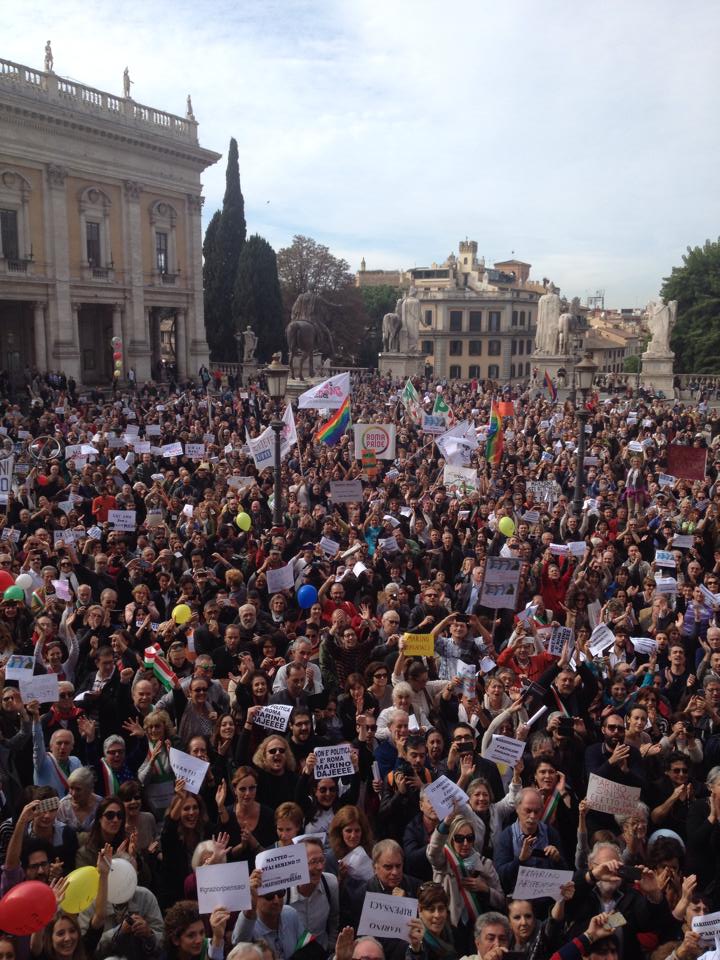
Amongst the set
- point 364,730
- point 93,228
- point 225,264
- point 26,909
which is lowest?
point 364,730

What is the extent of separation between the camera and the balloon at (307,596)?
9.45m

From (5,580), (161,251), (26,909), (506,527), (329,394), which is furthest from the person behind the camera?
(161,251)

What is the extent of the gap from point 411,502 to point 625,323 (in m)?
122

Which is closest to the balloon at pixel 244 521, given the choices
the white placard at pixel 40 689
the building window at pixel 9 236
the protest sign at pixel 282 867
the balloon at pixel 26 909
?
the white placard at pixel 40 689

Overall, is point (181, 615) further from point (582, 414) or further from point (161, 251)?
point (161, 251)

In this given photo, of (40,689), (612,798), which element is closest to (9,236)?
(40,689)

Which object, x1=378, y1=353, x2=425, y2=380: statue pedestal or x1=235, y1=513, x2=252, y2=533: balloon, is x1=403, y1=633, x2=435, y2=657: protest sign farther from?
x1=378, y1=353, x2=425, y2=380: statue pedestal

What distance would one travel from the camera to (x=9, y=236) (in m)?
37.1

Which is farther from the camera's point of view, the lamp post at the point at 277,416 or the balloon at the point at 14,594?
the lamp post at the point at 277,416

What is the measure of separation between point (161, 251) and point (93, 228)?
4.35 metres

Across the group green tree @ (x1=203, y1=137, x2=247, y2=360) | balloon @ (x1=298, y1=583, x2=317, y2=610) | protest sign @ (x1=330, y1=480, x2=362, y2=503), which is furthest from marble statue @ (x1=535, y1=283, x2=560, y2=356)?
balloon @ (x1=298, y1=583, x2=317, y2=610)

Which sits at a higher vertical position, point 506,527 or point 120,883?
point 506,527

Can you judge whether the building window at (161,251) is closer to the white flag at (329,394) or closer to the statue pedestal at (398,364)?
the statue pedestal at (398,364)

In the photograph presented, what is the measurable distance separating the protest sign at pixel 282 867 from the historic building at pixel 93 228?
3640 centimetres
